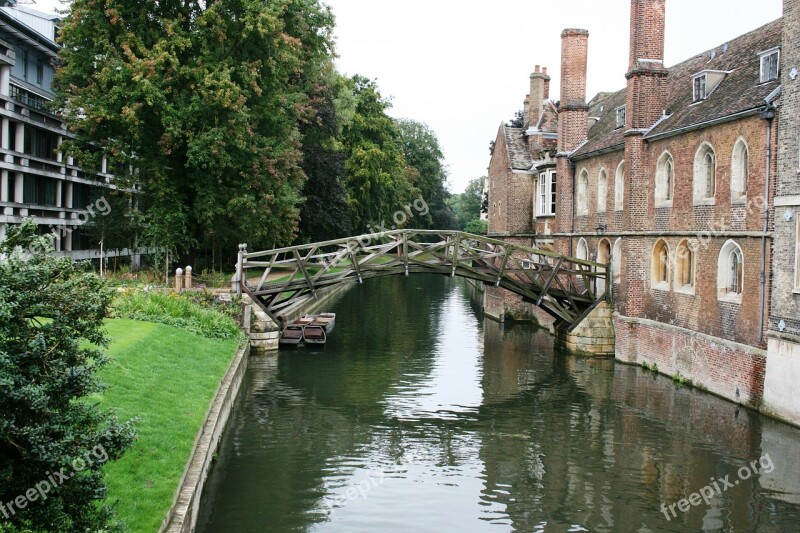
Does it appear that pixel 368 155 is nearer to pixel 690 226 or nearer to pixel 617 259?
pixel 617 259

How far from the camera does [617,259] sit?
2603cm

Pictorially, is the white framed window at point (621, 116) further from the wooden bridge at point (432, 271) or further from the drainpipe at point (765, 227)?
the drainpipe at point (765, 227)

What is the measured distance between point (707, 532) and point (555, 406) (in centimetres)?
782

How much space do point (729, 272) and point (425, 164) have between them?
→ 229ft

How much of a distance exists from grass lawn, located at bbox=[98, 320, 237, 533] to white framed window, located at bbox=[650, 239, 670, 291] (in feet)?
40.0

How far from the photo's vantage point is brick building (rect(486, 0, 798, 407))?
59.3 feet

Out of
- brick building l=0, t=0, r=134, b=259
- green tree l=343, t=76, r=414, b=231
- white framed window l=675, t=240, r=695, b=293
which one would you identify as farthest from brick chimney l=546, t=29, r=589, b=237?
green tree l=343, t=76, r=414, b=231

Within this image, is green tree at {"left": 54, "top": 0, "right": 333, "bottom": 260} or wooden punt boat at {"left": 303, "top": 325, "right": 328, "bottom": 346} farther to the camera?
green tree at {"left": 54, "top": 0, "right": 333, "bottom": 260}

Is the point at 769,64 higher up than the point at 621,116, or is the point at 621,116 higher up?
the point at 621,116

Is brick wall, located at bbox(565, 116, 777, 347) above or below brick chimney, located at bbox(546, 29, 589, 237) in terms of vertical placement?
below

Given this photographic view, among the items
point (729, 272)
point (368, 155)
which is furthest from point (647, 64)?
point (368, 155)

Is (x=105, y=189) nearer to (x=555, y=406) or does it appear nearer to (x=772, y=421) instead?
(x=555, y=406)

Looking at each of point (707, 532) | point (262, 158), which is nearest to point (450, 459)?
point (707, 532)

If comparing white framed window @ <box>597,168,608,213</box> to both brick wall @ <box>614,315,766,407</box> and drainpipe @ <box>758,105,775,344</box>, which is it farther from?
drainpipe @ <box>758,105,775,344</box>
